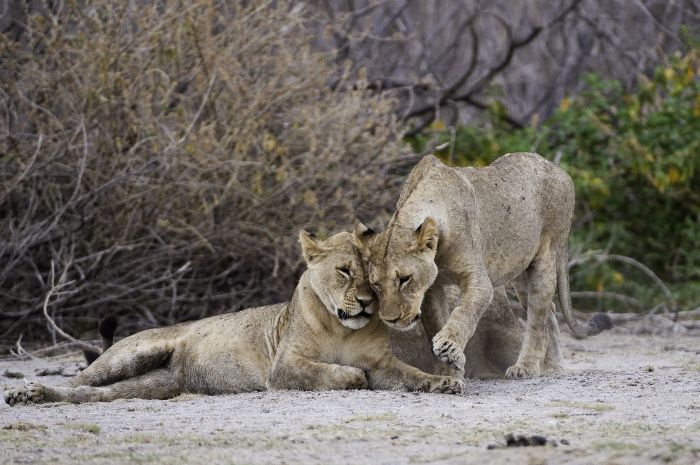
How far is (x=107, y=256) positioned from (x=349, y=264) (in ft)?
10.7

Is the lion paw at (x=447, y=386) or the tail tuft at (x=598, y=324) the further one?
the tail tuft at (x=598, y=324)

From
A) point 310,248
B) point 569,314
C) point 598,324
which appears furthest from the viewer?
point 569,314

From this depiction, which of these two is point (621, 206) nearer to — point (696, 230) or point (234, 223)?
point (696, 230)

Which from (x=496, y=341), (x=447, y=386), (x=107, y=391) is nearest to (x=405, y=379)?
(x=447, y=386)

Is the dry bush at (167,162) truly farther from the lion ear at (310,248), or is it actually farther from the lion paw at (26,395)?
the lion paw at (26,395)

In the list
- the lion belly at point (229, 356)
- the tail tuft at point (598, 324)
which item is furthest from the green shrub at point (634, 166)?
the lion belly at point (229, 356)

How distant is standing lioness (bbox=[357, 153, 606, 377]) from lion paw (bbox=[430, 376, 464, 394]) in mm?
96

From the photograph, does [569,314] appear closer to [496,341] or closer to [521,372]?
[496,341]

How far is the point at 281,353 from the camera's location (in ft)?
19.8

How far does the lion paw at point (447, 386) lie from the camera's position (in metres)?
5.77

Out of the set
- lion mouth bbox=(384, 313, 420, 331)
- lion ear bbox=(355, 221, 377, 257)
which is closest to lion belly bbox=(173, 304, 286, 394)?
A: lion ear bbox=(355, 221, 377, 257)

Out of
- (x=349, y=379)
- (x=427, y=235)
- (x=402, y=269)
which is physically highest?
(x=427, y=235)

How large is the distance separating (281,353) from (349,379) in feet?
1.30

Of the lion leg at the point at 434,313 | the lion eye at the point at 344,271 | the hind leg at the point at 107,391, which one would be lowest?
the hind leg at the point at 107,391
